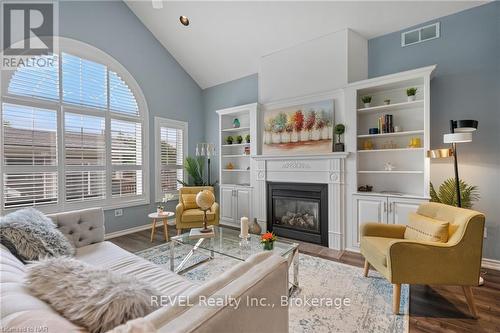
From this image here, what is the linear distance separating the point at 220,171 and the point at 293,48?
282 centimetres

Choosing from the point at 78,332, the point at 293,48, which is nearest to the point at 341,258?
the point at 78,332

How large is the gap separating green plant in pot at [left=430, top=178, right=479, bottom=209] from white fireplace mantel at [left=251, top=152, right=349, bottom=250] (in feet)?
3.79

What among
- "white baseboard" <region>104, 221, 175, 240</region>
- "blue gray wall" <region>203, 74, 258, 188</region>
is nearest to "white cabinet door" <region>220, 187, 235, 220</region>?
"blue gray wall" <region>203, 74, 258, 188</region>

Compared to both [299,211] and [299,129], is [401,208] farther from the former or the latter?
[299,129]

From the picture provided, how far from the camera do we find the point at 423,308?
80.7 inches

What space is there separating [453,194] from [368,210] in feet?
3.20

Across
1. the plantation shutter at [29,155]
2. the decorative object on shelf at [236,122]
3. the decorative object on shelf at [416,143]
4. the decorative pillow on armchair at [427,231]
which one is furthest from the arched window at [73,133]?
the decorative object on shelf at [416,143]

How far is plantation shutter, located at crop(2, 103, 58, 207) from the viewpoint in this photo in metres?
3.15

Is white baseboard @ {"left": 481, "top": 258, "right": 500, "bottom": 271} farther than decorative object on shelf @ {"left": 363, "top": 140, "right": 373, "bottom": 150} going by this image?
No

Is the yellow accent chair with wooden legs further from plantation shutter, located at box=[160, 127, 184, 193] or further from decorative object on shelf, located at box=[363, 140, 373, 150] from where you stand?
plantation shutter, located at box=[160, 127, 184, 193]

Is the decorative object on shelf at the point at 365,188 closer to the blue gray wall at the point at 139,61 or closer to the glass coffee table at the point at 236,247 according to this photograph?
the glass coffee table at the point at 236,247

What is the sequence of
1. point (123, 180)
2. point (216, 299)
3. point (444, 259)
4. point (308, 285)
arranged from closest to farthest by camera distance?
point (216, 299)
point (444, 259)
point (308, 285)
point (123, 180)

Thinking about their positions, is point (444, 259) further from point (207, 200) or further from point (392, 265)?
point (207, 200)

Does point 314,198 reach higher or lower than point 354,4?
lower
